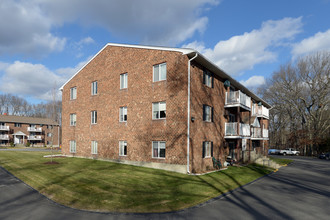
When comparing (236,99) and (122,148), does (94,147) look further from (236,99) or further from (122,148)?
(236,99)

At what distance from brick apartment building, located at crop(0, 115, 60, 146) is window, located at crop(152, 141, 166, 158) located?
145 ft

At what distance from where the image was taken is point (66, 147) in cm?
2527

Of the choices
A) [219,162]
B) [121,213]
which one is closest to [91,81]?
[219,162]

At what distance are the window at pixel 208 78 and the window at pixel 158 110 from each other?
4020mm

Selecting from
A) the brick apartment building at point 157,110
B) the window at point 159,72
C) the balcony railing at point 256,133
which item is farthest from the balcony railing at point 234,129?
the window at point 159,72

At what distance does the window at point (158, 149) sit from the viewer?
52.0 feet

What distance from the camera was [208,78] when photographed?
17828 millimetres

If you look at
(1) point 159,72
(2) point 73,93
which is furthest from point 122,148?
(2) point 73,93

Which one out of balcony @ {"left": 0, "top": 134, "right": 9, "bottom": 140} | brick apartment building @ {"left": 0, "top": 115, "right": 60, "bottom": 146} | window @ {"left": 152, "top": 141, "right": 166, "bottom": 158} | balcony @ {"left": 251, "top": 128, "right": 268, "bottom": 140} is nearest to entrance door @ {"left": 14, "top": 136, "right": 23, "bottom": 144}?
brick apartment building @ {"left": 0, "top": 115, "right": 60, "bottom": 146}

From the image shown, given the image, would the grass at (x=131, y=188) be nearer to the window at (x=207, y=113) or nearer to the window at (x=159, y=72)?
the window at (x=207, y=113)

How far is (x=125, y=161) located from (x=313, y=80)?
4030cm

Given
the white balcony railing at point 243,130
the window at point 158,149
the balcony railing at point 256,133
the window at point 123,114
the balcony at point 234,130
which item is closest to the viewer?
the window at point 158,149

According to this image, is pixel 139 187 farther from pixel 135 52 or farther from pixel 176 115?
pixel 135 52

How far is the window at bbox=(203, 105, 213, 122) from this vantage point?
55.3ft
